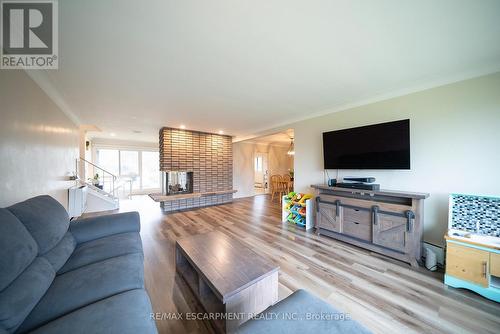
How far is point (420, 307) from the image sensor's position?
1.50 meters

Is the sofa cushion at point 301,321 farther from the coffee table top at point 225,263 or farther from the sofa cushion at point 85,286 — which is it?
the sofa cushion at point 85,286

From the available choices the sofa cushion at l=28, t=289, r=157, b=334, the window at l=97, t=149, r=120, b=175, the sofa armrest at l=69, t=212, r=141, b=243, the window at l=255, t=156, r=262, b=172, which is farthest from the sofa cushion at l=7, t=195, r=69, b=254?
the window at l=97, t=149, r=120, b=175

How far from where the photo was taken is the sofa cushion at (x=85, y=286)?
0.91 metres

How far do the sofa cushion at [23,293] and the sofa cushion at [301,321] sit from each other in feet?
3.44

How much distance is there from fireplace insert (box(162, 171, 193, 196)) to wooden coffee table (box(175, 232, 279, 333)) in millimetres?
3895

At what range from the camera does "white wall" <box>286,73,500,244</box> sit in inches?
76.8

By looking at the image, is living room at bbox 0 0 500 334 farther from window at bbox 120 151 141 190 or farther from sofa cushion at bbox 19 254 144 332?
window at bbox 120 151 141 190

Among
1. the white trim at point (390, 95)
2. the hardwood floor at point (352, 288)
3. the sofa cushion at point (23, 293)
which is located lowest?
the hardwood floor at point (352, 288)

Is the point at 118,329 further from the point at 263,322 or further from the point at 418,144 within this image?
the point at 418,144

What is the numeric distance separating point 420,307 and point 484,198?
141 centimetres

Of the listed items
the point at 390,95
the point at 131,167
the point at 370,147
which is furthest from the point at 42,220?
the point at 131,167

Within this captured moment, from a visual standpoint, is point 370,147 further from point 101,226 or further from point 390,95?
point 101,226

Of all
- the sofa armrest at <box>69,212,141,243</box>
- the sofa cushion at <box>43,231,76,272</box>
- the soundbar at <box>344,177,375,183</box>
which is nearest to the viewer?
the sofa cushion at <box>43,231,76,272</box>

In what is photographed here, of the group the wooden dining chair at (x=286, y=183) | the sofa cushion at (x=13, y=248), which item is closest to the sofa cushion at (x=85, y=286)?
the sofa cushion at (x=13, y=248)
